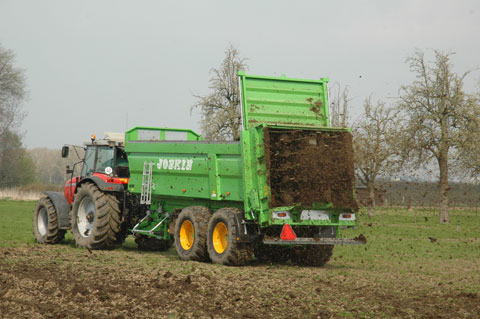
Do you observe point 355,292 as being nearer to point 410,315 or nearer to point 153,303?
point 410,315

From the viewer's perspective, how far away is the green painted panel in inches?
523

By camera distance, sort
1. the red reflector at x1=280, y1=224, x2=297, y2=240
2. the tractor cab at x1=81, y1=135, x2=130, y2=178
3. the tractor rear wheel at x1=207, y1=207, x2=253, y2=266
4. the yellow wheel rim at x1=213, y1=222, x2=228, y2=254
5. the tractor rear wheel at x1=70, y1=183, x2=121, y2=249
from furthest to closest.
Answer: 1. the tractor cab at x1=81, y1=135, x2=130, y2=178
2. the tractor rear wheel at x1=70, y1=183, x2=121, y2=249
3. the yellow wheel rim at x1=213, y1=222, x2=228, y2=254
4. the tractor rear wheel at x1=207, y1=207, x2=253, y2=266
5. the red reflector at x1=280, y1=224, x2=297, y2=240

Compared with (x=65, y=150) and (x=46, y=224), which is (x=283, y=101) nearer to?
(x=65, y=150)

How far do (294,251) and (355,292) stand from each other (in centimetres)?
418

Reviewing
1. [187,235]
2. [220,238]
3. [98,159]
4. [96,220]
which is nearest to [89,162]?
[98,159]

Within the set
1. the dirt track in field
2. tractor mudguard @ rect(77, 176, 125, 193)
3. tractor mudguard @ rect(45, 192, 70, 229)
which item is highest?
tractor mudguard @ rect(77, 176, 125, 193)

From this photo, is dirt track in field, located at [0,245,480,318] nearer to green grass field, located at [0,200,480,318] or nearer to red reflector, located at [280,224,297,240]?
green grass field, located at [0,200,480,318]

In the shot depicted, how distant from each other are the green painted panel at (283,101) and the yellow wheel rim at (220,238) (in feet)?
7.08

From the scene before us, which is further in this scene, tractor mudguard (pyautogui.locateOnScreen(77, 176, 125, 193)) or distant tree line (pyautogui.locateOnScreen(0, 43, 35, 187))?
distant tree line (pyautogui.locateOnScreen(0, 43, 35, 187))

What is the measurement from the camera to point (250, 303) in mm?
8578

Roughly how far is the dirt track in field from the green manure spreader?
0.81 meters

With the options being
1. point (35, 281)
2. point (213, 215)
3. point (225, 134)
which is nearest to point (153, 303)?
point (35, 281)

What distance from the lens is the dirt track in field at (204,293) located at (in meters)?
8.01

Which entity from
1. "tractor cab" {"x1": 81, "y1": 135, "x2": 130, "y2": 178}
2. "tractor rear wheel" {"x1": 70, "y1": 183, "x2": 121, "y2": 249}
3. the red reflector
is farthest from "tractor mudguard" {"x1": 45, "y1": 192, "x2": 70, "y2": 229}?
the red reflector
